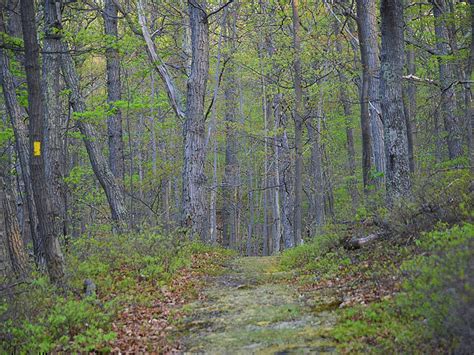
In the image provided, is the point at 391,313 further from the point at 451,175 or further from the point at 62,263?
the point at 62,263

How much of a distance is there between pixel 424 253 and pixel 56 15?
9.79m

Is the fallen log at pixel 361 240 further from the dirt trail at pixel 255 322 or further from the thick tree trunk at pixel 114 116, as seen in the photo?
the thick tree trunk at pixel 114 116

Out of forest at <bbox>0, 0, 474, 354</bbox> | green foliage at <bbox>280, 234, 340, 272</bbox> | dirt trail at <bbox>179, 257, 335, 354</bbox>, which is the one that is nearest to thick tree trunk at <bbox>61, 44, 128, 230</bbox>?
forest at <bbox>0, 0, 474, 354</bbox>

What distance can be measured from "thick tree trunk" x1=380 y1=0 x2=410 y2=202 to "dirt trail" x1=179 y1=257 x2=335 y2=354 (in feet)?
9.96

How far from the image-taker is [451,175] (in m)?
8.77

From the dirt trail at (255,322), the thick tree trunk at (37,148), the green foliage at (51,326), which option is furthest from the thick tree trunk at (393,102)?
the thick tree trunk at (37,148)

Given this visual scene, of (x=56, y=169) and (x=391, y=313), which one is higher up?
(x=56, y=169)

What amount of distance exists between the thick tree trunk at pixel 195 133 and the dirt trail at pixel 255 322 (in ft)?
16.3

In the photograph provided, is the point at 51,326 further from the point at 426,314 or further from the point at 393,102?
the point at 393,102

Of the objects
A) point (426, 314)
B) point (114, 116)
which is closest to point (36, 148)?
point (426, 314)

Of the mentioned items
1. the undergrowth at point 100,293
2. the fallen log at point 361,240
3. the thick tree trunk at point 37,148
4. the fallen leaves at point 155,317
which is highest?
the thick tree trunk at point 37,148

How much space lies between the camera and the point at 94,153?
14.1 m

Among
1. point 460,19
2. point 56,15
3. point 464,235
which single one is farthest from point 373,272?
point 56,15

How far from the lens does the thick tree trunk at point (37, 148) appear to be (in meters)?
8.15
